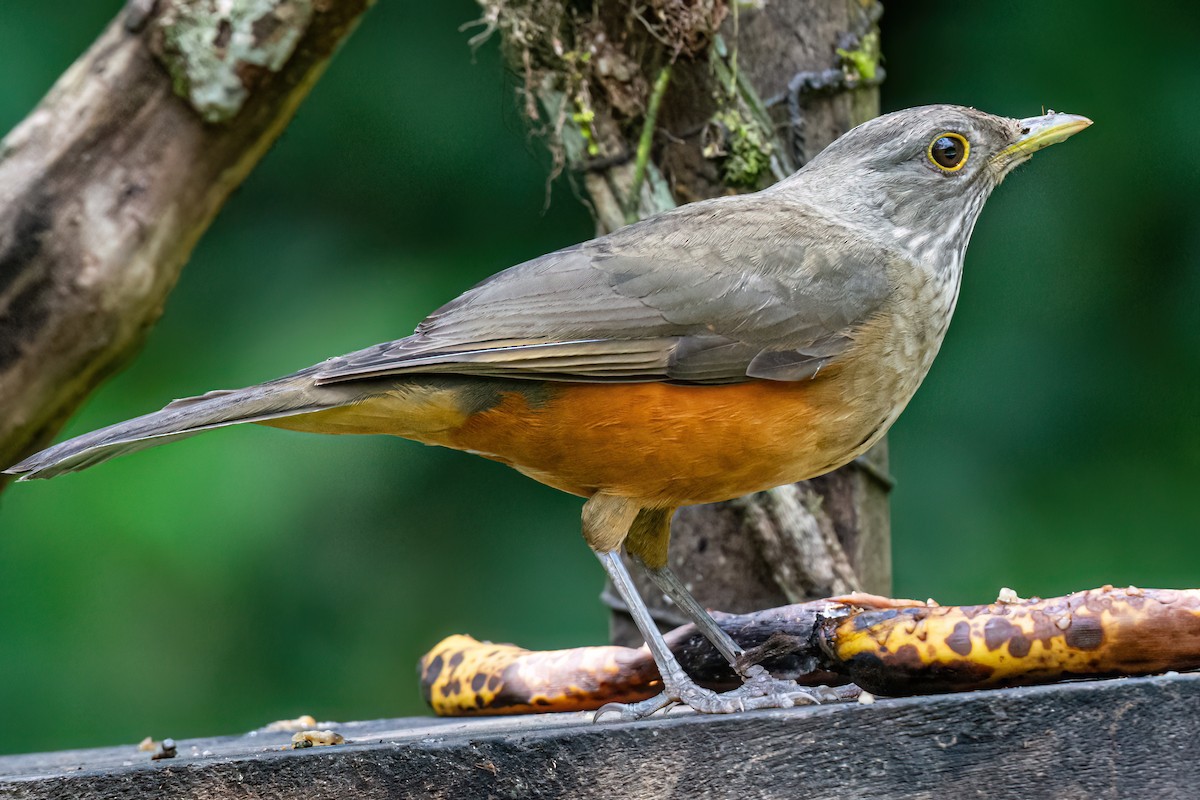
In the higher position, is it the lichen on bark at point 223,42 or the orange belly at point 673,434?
the lichen on bark at point 223,42

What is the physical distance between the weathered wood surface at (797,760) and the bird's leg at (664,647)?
59 centimetres

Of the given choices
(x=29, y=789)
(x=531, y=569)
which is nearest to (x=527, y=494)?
(x=531, y=569)

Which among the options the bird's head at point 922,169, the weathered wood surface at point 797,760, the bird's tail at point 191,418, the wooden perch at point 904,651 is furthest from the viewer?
the bird's head at point 922,169

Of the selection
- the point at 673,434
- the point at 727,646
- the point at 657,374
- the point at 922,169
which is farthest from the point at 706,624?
the point at 922,169

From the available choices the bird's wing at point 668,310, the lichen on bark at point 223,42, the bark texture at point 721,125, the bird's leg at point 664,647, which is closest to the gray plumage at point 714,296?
the bird's wing at point 668,310

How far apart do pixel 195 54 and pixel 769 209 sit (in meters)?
2.05

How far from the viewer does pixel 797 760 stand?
198 cm

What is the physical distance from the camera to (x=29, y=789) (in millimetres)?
2018

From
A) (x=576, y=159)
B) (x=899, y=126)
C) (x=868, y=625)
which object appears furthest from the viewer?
(x=576, y=159)

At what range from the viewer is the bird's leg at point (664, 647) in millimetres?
2742

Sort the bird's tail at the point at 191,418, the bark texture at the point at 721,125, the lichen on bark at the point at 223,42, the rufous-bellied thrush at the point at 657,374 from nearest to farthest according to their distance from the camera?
1. the bird's tail at the point at 191,418
2. the rufous-bellied thrush at the point at 657,374
3. the bark texture at the point at 721,125
4. the lichen on bark at the point at 223,42

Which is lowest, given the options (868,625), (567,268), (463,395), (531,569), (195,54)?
(531,569)

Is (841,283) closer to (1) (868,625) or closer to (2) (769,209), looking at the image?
(2) (769,209)

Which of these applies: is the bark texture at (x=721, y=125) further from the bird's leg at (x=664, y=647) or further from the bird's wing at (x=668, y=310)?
the bird's wing at (x=668, y=310)
